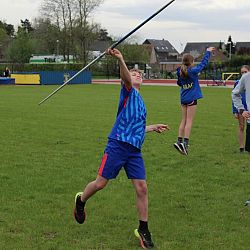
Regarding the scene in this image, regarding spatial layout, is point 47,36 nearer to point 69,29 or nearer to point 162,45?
point 69,29

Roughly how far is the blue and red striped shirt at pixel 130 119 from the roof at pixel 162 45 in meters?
136

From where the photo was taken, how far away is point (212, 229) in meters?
5.93

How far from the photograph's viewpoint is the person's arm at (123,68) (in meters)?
5.02

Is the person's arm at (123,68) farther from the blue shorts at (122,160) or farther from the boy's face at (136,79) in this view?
the blue shorts at (122,160)

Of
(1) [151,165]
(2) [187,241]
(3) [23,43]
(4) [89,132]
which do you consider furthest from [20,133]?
(3) [23,43]

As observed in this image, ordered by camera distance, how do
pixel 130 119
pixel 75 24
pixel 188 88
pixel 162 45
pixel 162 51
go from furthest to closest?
pixel 162 45, pixel 162 51, pixel 75 24, pixel 188 88, pixel 130 119

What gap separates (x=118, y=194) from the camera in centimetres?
754

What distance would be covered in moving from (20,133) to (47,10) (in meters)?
61.9

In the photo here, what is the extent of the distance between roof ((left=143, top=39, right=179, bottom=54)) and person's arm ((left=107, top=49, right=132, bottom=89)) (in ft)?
445

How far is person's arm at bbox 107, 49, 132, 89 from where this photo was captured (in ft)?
16.5

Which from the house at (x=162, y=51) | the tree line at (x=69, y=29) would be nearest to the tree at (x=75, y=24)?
the tree line at (x=69, y=29)

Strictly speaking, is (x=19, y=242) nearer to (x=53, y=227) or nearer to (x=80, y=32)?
(x=53, y=227)

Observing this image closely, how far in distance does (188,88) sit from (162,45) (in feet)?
451

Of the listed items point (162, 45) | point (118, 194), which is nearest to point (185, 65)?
point (118, 194)
